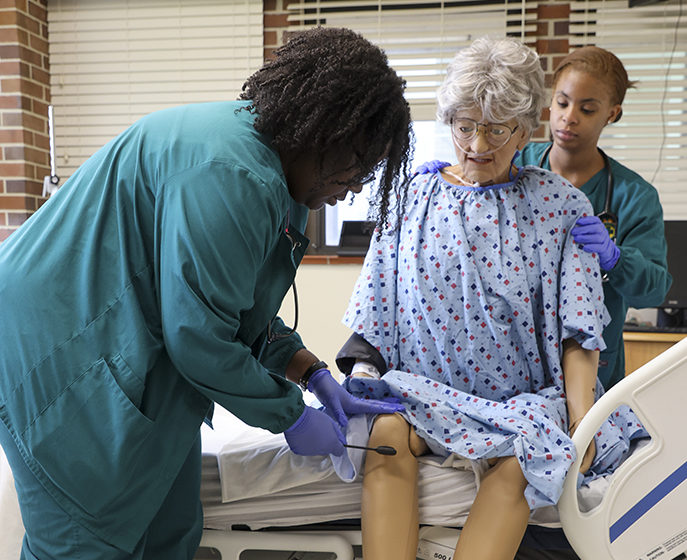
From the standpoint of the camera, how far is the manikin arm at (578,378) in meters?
1.34

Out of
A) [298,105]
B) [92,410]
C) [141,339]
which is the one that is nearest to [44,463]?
[92,410]

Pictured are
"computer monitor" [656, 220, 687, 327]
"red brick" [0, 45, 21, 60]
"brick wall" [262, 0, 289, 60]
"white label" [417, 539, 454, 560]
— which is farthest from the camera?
"brick wall" [262, 0, 289, 60]

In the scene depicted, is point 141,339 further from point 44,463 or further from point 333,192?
point 333,192

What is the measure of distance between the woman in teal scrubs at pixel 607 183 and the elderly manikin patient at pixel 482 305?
19 centimetres

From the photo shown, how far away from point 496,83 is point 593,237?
39 centimetres

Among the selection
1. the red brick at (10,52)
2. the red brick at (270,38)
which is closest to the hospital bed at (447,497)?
the red brick at (270,38)

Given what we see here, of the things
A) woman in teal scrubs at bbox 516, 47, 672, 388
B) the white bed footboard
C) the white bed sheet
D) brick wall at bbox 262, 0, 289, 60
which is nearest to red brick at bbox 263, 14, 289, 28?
brick wall at bbox 262, 0, 289, 60

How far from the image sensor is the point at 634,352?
2.60m

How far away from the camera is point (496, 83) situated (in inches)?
54.1

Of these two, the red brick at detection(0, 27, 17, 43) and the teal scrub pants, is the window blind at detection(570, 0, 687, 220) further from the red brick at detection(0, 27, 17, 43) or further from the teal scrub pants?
the teal scrub pants

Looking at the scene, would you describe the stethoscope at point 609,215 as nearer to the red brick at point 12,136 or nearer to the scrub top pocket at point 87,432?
the scrub top pocket at point 87,432

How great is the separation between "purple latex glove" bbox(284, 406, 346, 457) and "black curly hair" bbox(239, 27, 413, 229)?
17.2 inches

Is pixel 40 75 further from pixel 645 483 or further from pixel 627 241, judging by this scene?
pixel 645 483

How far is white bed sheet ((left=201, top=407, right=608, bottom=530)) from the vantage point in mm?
1271
